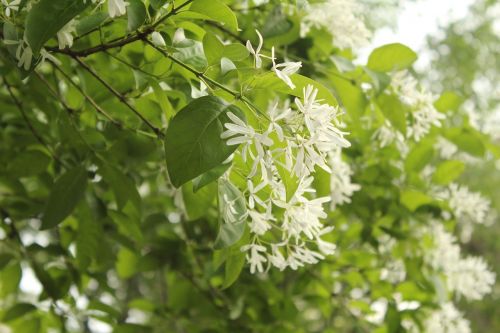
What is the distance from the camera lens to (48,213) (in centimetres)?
87

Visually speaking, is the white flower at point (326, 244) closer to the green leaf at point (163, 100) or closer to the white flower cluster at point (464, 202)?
the green leaf at point (163, 100)

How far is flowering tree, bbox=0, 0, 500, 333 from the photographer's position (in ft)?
1.86

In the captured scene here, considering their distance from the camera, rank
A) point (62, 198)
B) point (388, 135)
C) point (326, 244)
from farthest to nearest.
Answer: point (388, 135) < point (62, 198) < point (326, 244)

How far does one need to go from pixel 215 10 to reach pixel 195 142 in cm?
A: 16

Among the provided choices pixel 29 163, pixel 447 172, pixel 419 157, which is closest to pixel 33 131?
pixel 29 163

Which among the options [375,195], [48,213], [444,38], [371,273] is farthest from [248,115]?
[444,38]

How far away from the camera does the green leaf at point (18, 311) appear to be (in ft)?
4.04

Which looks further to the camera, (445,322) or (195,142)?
(445,322)

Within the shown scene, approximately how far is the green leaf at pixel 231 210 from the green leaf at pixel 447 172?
766mm

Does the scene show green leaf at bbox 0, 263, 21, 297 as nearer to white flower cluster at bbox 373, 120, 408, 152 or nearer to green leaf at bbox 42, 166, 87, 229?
green leaf at bbox 42, 166, 87, 229

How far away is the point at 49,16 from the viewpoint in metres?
0.55

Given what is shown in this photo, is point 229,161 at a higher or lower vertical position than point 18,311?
higher

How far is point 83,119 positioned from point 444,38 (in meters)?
3.06

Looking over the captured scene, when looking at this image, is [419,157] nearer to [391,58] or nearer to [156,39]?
[391,58]
